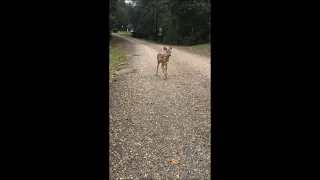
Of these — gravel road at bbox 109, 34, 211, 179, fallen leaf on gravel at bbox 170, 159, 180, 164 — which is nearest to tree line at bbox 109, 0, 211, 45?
gravel road at bbox 109, 34, 211, 179

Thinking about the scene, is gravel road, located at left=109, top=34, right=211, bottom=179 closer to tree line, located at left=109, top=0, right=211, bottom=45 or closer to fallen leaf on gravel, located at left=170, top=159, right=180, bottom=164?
fallen leaf on gravel, located at left=170, top=159, right=180, bottom=164

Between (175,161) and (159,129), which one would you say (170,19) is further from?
(175,161)

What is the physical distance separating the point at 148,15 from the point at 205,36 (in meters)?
10.0

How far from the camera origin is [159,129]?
477 cm

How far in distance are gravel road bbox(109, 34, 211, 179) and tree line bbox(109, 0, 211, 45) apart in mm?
13619

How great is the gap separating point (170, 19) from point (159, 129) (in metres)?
26.7

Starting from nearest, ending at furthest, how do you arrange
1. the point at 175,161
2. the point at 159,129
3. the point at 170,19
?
the point at 175,161 → the point at 159,129 → the point at 170,19

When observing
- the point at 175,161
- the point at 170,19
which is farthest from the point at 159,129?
the point at 170,19

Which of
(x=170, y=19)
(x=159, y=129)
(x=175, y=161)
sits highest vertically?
(x=170, y=19)
